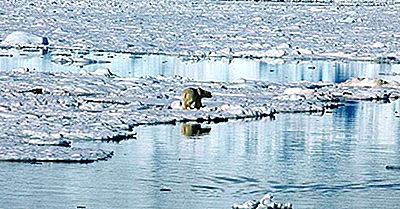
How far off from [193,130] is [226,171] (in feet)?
9.60

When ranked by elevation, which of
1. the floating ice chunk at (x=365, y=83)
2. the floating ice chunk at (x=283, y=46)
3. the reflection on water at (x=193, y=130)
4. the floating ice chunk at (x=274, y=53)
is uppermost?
the floating ice chunk at (x=283, y=46)

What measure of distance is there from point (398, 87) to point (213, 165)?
9.32 meters

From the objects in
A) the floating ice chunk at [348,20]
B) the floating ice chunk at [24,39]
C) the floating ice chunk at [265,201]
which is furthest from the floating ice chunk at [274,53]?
the floating ice chunk at [265,201]

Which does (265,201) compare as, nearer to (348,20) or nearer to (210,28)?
(210,28)

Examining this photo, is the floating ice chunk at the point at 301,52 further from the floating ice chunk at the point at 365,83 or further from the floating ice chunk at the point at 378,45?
the floating ice chunk at the point at 365,83

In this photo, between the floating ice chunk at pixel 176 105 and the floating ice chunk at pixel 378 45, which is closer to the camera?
the floating ice chunk at pixel 176 105

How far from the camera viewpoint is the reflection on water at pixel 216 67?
869 inches

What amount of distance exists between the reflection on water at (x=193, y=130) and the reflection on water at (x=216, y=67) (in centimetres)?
732

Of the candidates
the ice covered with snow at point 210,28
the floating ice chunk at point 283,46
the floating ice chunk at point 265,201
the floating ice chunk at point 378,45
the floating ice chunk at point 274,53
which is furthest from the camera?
the floating ice chunk at point 378,45

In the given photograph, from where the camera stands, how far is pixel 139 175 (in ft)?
33.0

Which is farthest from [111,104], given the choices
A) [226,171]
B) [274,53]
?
[274,53]

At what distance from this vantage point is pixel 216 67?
2412cm

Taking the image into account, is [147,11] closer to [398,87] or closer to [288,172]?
[398,87]

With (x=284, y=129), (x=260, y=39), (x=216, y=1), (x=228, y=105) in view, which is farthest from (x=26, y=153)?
(x=216, y=1)
